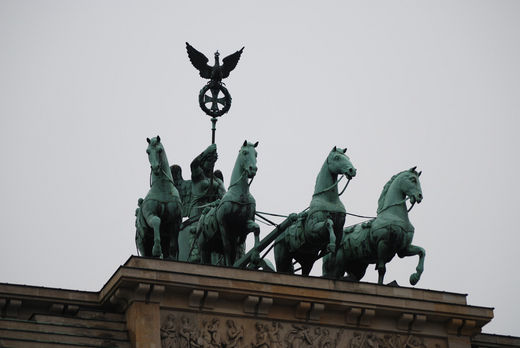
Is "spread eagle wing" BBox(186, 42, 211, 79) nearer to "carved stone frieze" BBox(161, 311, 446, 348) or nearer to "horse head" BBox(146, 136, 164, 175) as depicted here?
"horse head" BBox(146, 136, 164, 175)

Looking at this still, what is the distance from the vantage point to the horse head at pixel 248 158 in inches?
1209

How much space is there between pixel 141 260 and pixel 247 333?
2.35 metres

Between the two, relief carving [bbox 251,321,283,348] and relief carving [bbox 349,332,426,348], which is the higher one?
relief carving [bbox 349,332,426,348]

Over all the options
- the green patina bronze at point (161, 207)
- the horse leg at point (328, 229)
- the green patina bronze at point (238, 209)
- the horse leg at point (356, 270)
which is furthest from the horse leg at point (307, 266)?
the green patina bronze at point (161, 207)

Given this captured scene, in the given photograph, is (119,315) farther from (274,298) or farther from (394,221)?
(394,221)

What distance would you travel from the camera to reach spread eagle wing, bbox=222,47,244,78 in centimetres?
3594

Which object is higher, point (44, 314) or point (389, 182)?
point (389, 182)

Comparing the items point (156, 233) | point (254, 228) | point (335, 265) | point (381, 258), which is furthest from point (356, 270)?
point (156, 233)

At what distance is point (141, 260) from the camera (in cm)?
2900

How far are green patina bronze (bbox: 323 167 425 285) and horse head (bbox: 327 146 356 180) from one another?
1.13 metres

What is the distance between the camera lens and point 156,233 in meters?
30.0

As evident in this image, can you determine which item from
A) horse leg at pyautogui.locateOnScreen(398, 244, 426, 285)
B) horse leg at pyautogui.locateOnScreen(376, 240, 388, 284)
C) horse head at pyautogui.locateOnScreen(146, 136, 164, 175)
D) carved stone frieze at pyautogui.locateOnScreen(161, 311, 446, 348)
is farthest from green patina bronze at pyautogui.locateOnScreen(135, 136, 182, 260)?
horse leg at pyautogui.locateOnScreen(398, 244, 426, 285)

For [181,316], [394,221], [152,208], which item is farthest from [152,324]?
[394,221]

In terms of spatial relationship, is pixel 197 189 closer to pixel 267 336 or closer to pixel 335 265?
pixel 335 265
